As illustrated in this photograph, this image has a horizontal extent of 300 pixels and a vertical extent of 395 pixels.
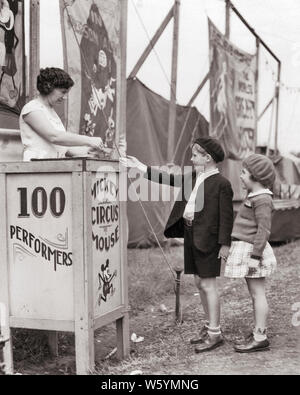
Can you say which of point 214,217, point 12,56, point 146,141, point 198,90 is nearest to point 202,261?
point 214,217

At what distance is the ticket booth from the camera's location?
3268mm

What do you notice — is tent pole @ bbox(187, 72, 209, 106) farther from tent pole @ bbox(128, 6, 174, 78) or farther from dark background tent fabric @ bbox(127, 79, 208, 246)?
tent pole @ bbox(128, 6, 174, 78)

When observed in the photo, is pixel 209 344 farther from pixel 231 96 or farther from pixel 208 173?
pixel 231 96

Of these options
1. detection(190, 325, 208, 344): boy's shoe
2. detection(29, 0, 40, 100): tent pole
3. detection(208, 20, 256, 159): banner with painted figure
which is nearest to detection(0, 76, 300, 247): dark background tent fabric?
detection(208, 20, 256, 159): banner with painted figure

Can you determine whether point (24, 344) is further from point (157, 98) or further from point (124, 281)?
point (157, 98)

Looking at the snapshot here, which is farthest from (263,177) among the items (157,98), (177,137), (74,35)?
(177,137)

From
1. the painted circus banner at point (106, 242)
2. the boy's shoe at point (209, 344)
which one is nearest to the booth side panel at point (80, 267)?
the painted circus banner at point (106, 242)

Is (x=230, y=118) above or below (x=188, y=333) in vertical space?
above

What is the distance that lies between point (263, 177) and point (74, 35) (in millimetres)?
2176

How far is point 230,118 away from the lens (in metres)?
10.4

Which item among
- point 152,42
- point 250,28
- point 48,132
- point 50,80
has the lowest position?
point 48,132

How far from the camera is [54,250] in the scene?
3326 millimetres

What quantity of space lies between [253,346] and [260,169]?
1147 mm
